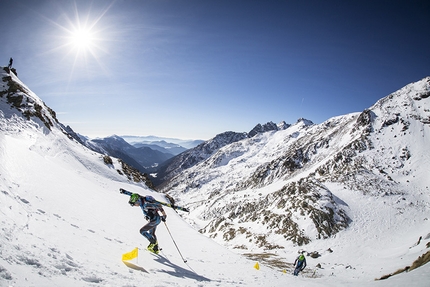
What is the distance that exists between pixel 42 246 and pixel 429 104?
4934 inches

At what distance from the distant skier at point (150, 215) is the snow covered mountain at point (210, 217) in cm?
103

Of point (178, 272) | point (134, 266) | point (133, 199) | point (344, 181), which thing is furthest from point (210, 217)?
point (134, 266)

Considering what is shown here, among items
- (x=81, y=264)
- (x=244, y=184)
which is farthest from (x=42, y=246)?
(x=244, y=184)

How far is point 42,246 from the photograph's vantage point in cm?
646

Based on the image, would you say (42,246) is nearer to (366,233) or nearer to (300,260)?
(300,260)

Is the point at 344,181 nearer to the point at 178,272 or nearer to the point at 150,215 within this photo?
the point at 150,215

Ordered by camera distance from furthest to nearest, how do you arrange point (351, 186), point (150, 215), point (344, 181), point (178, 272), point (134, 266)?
point (344, 181) → point (351, 186) → point (150, 215) → point (178, 272) → point (134, 266)

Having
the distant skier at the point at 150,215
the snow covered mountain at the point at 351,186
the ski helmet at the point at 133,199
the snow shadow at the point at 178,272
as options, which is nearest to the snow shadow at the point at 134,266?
Answer: the snow shadow at the point at 178,272

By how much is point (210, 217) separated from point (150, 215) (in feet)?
335

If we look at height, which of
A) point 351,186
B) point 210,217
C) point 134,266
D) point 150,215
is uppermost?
point 351,186

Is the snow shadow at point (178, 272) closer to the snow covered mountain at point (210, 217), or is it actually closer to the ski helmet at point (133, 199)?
the snow covered mountain at point (210, 217)

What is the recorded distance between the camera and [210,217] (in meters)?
108

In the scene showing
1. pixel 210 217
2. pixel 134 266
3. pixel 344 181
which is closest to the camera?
pixel 134 266

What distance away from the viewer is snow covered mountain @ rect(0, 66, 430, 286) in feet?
23.7
